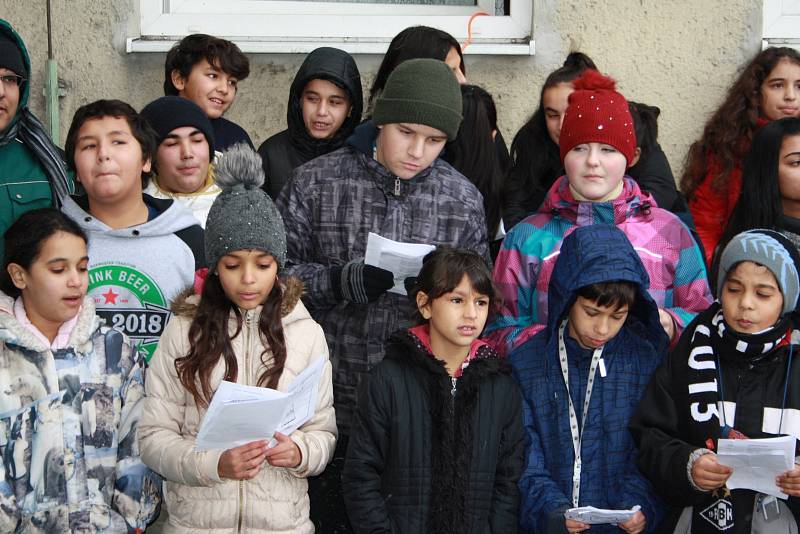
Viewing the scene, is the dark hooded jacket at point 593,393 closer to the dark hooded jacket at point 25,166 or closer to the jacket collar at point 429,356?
the jacket collar at point 429,356

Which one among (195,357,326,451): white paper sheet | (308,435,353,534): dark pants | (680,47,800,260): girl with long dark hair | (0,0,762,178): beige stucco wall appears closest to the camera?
(195,357,326,451): white paper sheet

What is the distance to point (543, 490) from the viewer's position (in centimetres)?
335

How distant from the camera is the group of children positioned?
327 cm

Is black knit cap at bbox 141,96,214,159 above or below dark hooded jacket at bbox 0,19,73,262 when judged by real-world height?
above

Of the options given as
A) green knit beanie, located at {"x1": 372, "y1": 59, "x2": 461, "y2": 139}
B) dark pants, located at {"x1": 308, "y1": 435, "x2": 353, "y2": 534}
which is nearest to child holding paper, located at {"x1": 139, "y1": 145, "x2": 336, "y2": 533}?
dark pants, located at {"x1": 308, "y1": 435, "x2": 353, "y2": 534}

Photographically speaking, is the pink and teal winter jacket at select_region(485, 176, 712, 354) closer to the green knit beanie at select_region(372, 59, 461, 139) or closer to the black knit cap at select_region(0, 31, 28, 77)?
the green knit beanie at select_region(372, 59, 461, 139)

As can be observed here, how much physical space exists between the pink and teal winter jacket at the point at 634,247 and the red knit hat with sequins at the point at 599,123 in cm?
19

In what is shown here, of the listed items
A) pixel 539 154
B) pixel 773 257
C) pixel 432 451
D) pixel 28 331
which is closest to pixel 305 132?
pixel 539 154

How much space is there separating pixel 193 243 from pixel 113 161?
0.43m

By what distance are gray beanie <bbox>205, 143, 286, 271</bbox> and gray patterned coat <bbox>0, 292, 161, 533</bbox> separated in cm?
49

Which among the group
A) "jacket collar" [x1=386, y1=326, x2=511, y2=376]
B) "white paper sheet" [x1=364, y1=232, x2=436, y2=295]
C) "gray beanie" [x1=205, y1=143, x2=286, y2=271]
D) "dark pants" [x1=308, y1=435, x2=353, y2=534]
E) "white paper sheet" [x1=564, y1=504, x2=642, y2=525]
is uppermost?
"gray beanie" [x1=205, y1=143, x2=286, y2=271]

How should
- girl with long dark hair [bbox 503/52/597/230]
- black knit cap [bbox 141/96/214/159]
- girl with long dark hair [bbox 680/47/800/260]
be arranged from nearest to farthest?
black knit cap [bbox 141/96/214/159] < girl with long dark hair [bbox 503/52/597/230] < girl with long dark hair [bbox 680/47/800/260]

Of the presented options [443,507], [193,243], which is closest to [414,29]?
[193,243]

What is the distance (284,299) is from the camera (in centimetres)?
342
